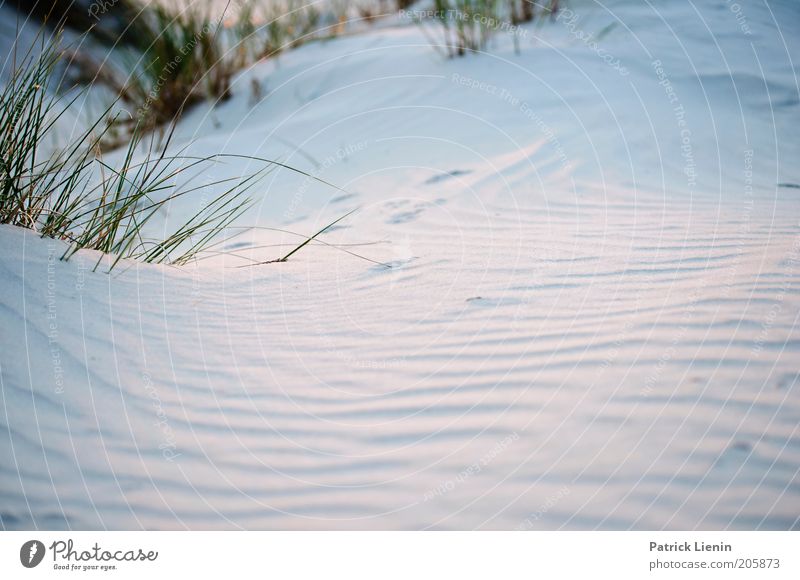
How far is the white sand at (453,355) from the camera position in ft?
4.26

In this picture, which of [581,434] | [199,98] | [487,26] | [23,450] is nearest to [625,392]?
[581,434]

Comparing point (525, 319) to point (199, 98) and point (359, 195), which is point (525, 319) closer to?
point (359, 195)

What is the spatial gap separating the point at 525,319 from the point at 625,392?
0.43 metres

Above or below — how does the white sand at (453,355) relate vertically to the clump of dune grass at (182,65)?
below
